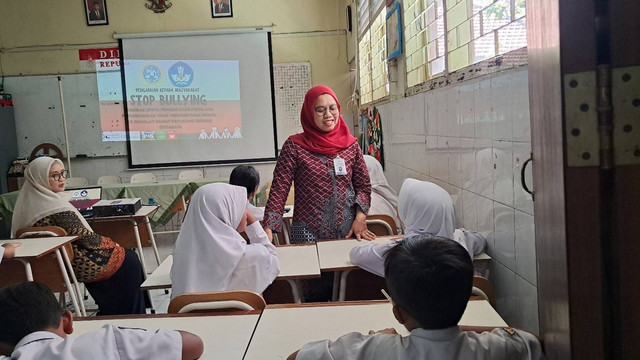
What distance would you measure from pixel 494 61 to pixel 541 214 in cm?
125

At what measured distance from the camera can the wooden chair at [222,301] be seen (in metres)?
1.67

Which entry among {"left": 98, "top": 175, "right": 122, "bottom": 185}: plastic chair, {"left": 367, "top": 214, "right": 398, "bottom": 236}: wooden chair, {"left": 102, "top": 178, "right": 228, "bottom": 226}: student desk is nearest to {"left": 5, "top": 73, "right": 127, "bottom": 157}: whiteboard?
{"left": 98, "top": 175, "right": 122, "bottom": 185}: plastic chair

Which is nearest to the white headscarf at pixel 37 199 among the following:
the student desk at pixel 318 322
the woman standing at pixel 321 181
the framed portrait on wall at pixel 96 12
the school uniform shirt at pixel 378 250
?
the woman standing at pixel 321 181

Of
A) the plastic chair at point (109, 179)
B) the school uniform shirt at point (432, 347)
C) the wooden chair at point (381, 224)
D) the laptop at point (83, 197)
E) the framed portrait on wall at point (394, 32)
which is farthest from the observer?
the plastic chair at point (109, 179)

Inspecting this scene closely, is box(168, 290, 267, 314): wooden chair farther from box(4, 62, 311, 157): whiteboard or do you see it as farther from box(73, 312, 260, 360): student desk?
box(4, 62, 311, 157): whiteboard

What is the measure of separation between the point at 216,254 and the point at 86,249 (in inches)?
60.3

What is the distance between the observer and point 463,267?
986 millimetres

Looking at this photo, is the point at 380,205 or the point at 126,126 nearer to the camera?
the point at 380,205

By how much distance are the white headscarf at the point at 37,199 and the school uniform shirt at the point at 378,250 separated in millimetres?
2009

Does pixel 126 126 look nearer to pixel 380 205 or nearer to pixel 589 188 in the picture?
pixel 380 205

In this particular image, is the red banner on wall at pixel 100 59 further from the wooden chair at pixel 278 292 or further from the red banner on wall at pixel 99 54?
the wooden chair at pixel 278 292

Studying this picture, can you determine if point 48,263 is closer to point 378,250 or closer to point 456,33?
point 378,250

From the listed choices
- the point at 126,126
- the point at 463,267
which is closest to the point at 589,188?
the point at 463,267

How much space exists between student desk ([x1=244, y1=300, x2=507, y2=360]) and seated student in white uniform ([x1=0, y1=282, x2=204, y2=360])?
0.93 ft
